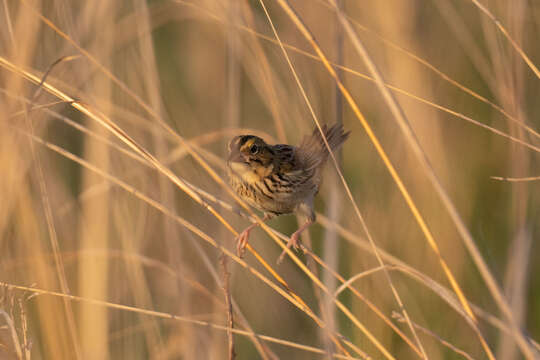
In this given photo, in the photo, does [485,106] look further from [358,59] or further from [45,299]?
[45,299]

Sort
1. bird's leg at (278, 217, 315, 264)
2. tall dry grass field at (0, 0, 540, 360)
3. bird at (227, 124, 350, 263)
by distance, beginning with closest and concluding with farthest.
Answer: tall dry grass field at (0, 0, 540, 360) < bird's leg at (278, 217, 315, 264) < bird at (227, 124, 350, 263)

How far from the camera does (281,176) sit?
10.8ft

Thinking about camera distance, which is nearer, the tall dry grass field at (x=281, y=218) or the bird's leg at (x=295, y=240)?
the tall dry grass field at (x=281, y=218)

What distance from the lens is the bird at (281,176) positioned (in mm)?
3184

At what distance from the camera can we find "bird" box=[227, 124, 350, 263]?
318 centimetres

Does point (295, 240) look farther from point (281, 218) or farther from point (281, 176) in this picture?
point (281, 218)

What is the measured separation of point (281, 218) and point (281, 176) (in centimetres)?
135

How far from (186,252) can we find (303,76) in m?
1.85

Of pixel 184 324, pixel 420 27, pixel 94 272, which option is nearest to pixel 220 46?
pixel 420 27

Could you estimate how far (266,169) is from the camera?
3264mm

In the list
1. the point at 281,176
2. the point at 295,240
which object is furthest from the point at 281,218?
the point at 295,240

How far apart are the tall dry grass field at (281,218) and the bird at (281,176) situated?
0.12m

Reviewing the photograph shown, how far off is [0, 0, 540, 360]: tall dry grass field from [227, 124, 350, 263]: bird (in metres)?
0.12

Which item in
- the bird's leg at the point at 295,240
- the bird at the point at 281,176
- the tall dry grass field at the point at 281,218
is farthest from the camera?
the bird at the point at 281,176
